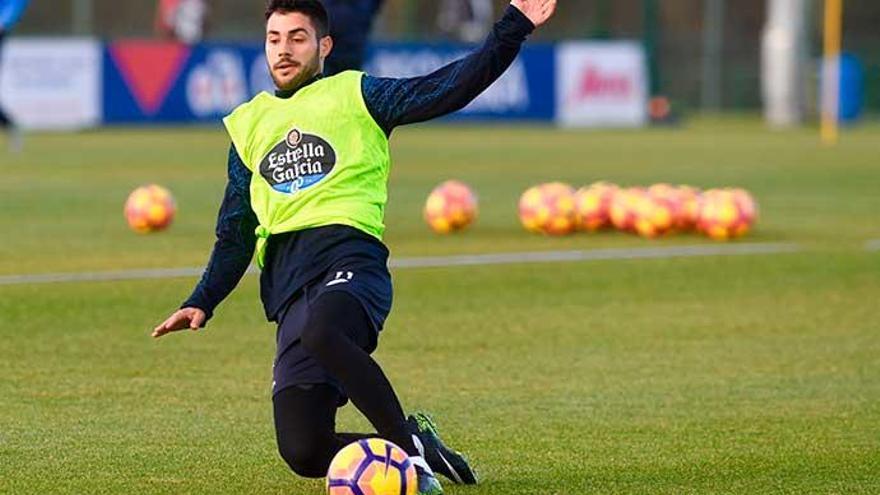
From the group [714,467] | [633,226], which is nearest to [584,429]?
[714,467]

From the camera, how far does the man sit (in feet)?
21.1

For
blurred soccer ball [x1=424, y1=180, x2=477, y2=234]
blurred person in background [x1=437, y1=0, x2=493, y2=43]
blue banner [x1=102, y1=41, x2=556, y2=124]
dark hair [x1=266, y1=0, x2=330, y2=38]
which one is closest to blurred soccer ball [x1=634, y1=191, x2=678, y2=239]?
blurred soccer ball [x1=424, y1=180, x2=477, y2=234]

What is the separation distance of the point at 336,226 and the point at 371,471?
0.95 m

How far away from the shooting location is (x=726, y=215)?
15758 mm

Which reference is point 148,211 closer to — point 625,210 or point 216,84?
point 625,210

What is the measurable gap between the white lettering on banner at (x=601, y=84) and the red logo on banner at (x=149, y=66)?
7053mm

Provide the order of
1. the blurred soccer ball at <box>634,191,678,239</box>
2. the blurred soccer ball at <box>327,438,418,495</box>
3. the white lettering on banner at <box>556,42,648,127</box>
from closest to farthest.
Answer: the blurred soccer ball at <box>327,438,418,495</box>
the blurred soccer ball at <box>634,191,678,239</box>
the white lettering on banner at <box>556,42,648,127</box>

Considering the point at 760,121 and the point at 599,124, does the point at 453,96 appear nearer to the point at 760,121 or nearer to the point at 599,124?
the point at 599,124

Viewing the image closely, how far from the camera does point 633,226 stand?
1612 cm

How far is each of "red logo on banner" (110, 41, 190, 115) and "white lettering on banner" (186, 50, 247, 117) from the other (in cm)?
40

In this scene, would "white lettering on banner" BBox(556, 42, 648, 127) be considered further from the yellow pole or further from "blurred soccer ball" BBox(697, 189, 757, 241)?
"blurred soccer ball" BBox(697, 189, 757, 241)

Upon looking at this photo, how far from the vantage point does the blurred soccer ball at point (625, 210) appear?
16047mm

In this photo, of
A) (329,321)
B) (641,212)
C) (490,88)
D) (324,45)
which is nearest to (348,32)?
(641,212)

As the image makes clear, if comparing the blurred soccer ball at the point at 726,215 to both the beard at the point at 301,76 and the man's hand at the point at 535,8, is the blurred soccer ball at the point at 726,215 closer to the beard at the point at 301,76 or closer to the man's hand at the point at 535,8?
the beard at the point at 301,76
